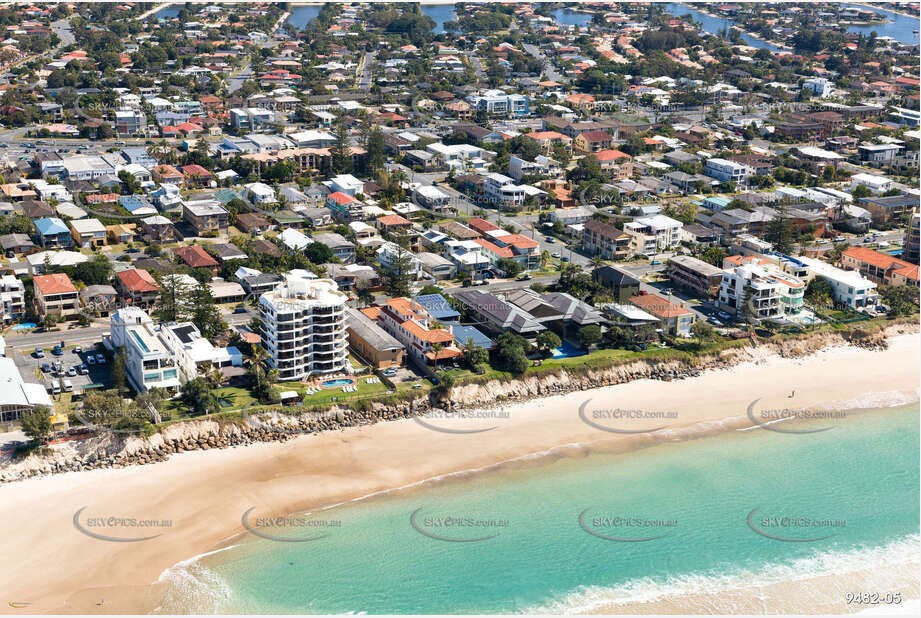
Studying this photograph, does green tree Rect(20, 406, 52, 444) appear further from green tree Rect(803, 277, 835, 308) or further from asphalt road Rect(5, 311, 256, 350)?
green tree Rect(803, 277, 835, 308)

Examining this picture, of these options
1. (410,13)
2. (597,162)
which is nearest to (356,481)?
(597,162)

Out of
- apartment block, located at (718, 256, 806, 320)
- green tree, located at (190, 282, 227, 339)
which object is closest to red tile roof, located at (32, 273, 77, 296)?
green tree, located at (190, 282, 227, 339)

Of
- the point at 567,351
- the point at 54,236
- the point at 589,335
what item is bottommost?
the point at 567,351

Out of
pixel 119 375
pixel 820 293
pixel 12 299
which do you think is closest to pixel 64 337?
pixel 12 299

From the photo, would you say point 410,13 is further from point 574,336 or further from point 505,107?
point 574,336

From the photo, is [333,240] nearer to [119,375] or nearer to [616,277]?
[616,277]

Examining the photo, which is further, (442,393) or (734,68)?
(734,68)

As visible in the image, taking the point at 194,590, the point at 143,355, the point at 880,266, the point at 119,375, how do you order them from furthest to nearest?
1. the point at 880,266
2. the point at 119,375
3. the point at 143,355
4. the point at 194,590
